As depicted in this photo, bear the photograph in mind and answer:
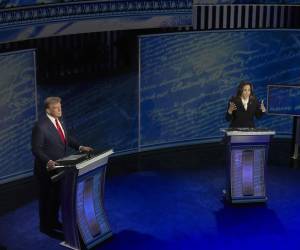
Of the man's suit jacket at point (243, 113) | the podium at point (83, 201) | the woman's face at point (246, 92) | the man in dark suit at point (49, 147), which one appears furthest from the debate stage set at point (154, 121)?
→ the woman's face at point (246, 92)

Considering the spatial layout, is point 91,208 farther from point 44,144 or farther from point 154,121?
point 154,121

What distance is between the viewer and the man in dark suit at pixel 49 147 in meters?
5.63

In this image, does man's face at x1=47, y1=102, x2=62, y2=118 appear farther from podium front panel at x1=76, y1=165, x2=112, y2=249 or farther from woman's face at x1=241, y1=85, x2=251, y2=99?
woman's face at x1=241, y1=85, x2=251, y2=99

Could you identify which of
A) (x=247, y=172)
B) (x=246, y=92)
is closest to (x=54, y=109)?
(x=246, y=92)

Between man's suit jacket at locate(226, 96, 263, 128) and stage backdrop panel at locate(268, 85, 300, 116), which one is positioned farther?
stage backdrop panel at locate(268, 85, 300, 116)

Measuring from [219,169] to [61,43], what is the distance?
112 inches

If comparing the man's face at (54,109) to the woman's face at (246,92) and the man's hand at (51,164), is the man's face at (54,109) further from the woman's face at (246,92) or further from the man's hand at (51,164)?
the woman's face at (246,92)

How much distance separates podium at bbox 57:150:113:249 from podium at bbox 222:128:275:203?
1688mm

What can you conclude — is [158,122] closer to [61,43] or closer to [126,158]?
[126,158]

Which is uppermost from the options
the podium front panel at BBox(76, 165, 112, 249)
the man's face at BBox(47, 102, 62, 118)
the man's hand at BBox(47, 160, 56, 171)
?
the man's face at BBox(47, 102, 62, 118)

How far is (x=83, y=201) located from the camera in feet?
18.4

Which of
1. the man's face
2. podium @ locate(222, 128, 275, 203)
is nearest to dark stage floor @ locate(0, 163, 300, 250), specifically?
→ podium @ locate(222, 128, 275, 203)

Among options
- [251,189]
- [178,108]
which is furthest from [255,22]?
[251,189]

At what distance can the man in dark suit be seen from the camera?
5633 millimetres
